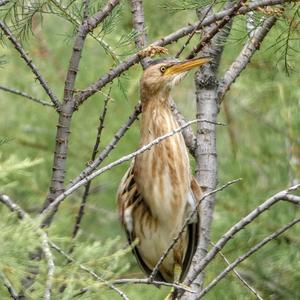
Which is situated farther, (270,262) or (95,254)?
(270,262)

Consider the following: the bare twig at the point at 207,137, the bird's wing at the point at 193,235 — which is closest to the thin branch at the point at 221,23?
the bare twig at the point at 207,137

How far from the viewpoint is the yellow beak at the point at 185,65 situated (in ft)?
13.2

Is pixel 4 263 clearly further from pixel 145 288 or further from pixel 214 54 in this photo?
pixel 145 288

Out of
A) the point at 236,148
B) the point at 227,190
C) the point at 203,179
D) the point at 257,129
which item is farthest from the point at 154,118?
the point at 257,129

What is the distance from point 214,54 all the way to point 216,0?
1.61ft

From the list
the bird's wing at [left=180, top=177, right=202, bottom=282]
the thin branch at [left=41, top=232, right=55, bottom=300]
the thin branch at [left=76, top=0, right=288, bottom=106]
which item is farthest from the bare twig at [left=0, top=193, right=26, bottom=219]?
the bird's wing at [left=180, top=177, right=202, bottom=282]

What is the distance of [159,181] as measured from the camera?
4254 mm

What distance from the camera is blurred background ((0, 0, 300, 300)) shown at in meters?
4.67

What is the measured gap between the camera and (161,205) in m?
4.25

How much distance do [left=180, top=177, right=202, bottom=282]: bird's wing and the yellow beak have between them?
1.45ft

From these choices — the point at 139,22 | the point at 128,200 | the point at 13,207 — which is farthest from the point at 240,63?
the point at 13,207

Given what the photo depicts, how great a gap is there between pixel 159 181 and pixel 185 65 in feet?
1.56

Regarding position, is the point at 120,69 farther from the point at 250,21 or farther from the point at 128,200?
the point at 128,200

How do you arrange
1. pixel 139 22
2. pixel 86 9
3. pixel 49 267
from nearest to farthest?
pixel 49 267, pixel 86 9, pixel 139 22
